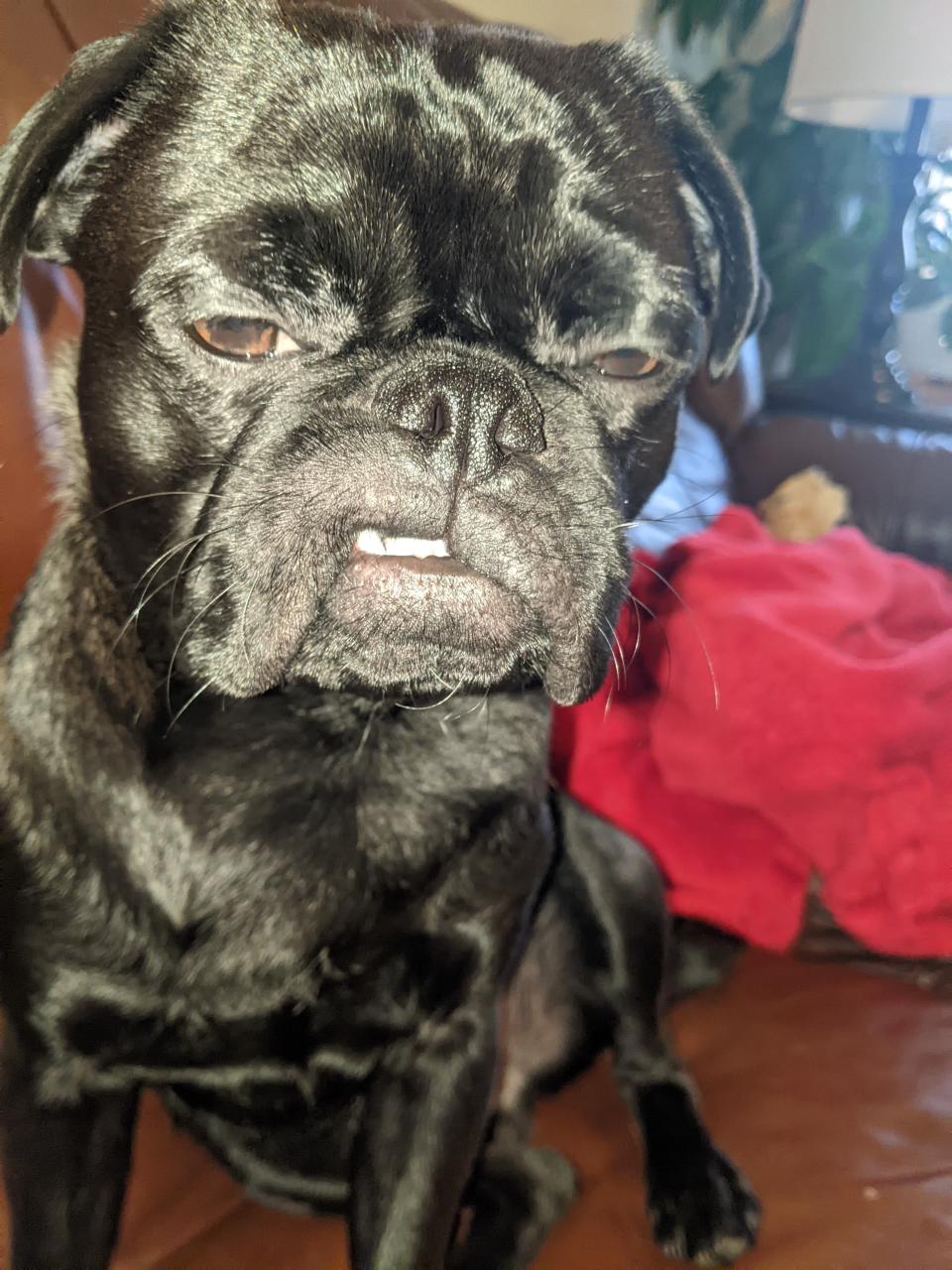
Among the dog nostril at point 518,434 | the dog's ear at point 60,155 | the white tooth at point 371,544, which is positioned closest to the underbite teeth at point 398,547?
the white tooth at point 371,544

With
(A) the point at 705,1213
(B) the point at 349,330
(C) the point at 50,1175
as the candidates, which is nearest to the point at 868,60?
(B) the point at 349,330

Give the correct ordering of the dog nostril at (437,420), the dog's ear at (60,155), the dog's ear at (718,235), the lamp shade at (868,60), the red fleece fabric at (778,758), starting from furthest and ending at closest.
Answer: the lamp shade at (868,60) < the red fleece fabric at (778,758) < the dog's ear at (718,235) < the dog's ear at (60,155) < the dog nostril at (437,420)

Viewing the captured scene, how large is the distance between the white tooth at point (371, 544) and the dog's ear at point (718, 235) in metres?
0.64

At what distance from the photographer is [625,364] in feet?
3.52

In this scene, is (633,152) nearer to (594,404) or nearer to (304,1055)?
(594,404)

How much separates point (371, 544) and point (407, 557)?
0.04m

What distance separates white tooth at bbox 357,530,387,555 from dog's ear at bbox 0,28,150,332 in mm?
447

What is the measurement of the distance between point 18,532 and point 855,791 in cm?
134

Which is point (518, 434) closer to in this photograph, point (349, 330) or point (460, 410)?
point (460, 410)

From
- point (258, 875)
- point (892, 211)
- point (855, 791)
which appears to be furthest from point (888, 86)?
point (258, 875)

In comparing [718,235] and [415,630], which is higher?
[718,235]

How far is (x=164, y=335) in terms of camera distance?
918 millimetres

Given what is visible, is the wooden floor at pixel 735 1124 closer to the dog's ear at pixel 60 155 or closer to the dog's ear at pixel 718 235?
the dog's ear at pixel 60 155

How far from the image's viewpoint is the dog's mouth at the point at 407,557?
0.88 m
